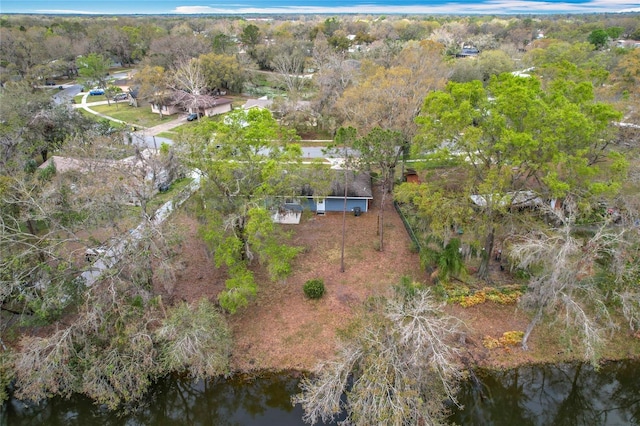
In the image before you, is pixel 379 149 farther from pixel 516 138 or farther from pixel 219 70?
pixel 219 70

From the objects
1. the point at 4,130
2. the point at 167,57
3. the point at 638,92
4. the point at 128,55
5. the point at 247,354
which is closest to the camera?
the point at 247,354

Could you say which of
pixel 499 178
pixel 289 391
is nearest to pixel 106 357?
pixel 289 391

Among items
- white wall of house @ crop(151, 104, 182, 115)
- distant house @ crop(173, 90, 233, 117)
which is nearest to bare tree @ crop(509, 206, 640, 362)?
distant house @ crop(173, 90, 233, 117)

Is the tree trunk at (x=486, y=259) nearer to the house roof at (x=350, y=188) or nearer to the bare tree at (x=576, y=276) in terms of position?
the bare tree at (x=576, y=276)

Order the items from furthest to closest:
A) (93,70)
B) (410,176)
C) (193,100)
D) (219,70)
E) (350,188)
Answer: (93,70) < (219,70) < (193,100) < (410,176) < (350,188)

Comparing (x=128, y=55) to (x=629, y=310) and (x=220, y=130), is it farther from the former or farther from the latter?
(x=629, y=310)

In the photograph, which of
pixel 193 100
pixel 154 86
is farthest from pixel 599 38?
pixel 154 86
